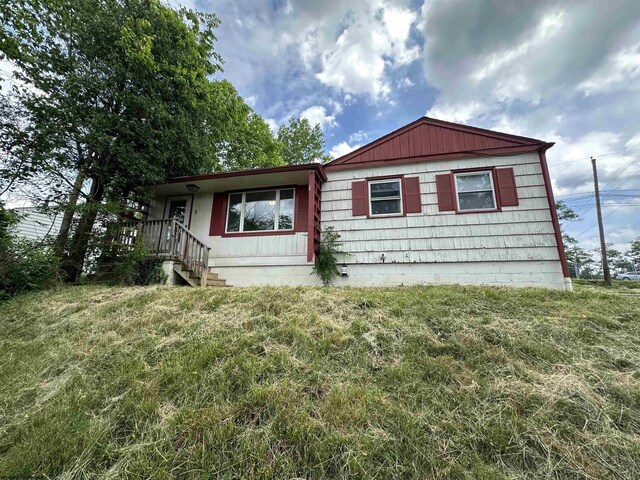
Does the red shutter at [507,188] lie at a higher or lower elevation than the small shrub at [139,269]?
higher

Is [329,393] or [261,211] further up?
[261,211]

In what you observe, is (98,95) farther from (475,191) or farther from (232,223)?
(475,191)

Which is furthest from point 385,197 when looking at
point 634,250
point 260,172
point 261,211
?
point 634,250

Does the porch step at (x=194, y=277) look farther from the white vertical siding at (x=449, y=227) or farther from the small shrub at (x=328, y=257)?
the white vertical siding at (x=449, y=227)

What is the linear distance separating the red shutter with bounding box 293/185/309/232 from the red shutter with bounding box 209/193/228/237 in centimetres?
228

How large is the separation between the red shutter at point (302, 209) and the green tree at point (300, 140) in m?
13.4

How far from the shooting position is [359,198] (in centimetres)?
726

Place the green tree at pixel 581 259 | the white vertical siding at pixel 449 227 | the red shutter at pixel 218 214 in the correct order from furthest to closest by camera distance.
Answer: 1. the green tree at pixel 581 259
2. the red shutter at pixel 218 214
3. the white vertical siding at pixel 449 227

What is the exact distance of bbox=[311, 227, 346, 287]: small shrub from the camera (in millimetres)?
6832

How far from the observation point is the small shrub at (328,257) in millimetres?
6832

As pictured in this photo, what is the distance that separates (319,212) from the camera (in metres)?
7.42

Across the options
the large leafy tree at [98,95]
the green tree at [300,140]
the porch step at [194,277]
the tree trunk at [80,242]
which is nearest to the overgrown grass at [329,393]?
the porch step at [194,277]

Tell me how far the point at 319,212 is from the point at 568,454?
6.34 m

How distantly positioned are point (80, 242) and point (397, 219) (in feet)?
26.2
